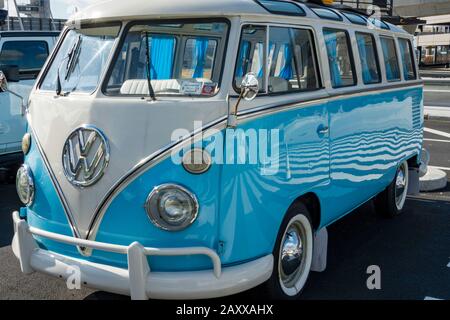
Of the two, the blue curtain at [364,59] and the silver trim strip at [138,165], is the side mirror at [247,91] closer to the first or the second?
the silver trim strip at [138,165]

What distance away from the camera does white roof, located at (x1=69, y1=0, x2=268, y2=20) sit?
11.3ft

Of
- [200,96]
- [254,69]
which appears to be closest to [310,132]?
[254,69]

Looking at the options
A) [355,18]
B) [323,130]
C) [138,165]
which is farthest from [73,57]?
[355,18]

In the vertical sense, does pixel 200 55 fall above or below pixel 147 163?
above

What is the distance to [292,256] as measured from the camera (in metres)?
4.01

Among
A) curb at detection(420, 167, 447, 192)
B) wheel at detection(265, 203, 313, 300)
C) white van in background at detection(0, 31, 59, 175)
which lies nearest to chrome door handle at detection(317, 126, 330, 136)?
wheel at detection(265, 203, 313, 300)

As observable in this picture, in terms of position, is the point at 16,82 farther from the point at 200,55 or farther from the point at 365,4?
the point at 365,4

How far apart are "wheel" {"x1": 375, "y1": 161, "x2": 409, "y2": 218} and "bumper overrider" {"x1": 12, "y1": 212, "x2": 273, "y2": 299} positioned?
3.12 meters

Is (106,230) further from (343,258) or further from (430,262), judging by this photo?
(430,262)

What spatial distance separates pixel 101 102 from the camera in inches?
135

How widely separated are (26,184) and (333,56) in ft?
8.54

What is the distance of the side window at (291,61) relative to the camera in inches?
148

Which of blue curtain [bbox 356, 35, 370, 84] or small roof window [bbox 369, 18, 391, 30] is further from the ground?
small roof window [bbox 369, 18, 391, 30]

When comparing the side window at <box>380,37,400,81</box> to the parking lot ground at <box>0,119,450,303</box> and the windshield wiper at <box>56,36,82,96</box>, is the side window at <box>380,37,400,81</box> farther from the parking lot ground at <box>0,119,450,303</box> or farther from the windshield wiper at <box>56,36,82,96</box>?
the windshield wiper at <box>56,36,82,96</box>
